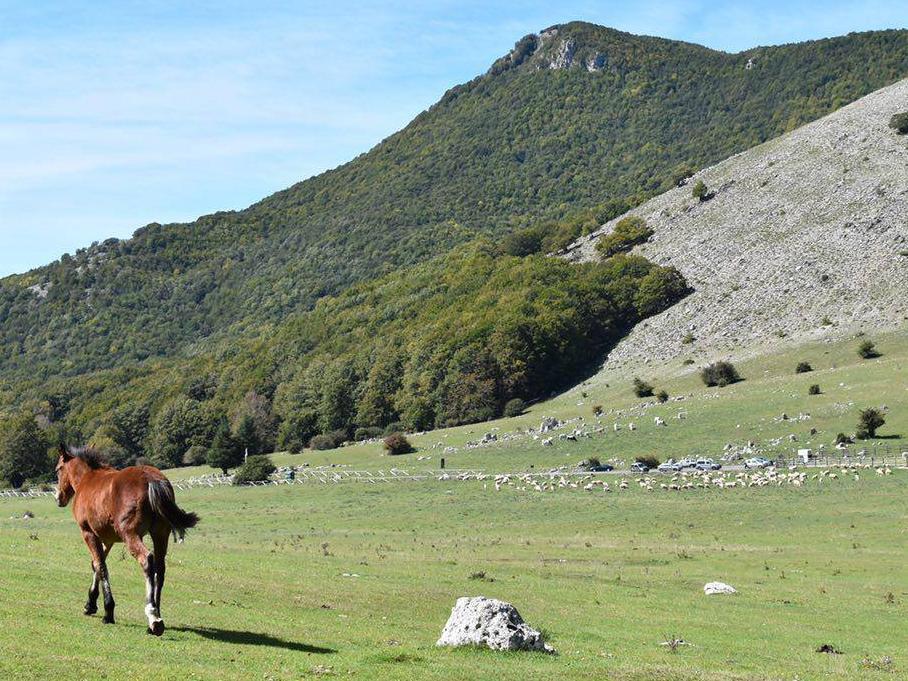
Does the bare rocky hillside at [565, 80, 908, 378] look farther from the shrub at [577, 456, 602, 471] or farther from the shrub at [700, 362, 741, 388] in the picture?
the shrub at [577, 456, 602, 471]

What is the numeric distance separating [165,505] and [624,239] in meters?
145

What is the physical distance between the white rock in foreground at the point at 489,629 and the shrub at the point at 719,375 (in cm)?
8982

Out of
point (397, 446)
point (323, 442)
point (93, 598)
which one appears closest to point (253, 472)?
point (397, 446)

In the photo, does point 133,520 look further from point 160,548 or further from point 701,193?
point 701,193

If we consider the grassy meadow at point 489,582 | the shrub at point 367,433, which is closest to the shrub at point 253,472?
the grassy meadow at point 489,582

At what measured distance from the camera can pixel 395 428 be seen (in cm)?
12556

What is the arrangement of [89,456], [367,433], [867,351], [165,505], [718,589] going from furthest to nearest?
[367,433], [867,351], [718,589], [89,456], [165,505]

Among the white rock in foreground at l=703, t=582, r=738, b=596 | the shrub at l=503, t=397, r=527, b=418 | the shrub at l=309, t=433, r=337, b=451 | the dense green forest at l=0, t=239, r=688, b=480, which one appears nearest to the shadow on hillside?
the white rock in foreground at l=703, t=582, r=738, b=596

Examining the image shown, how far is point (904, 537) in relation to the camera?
47.0 metres

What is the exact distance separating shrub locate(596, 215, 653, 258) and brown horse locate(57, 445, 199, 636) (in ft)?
467

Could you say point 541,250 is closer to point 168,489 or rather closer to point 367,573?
point 367,573

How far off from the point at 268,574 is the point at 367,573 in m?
4.35

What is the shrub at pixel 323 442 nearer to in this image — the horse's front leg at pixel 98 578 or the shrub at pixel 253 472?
the shrub at pixel 253 472

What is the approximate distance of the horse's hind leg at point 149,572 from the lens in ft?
60.3
